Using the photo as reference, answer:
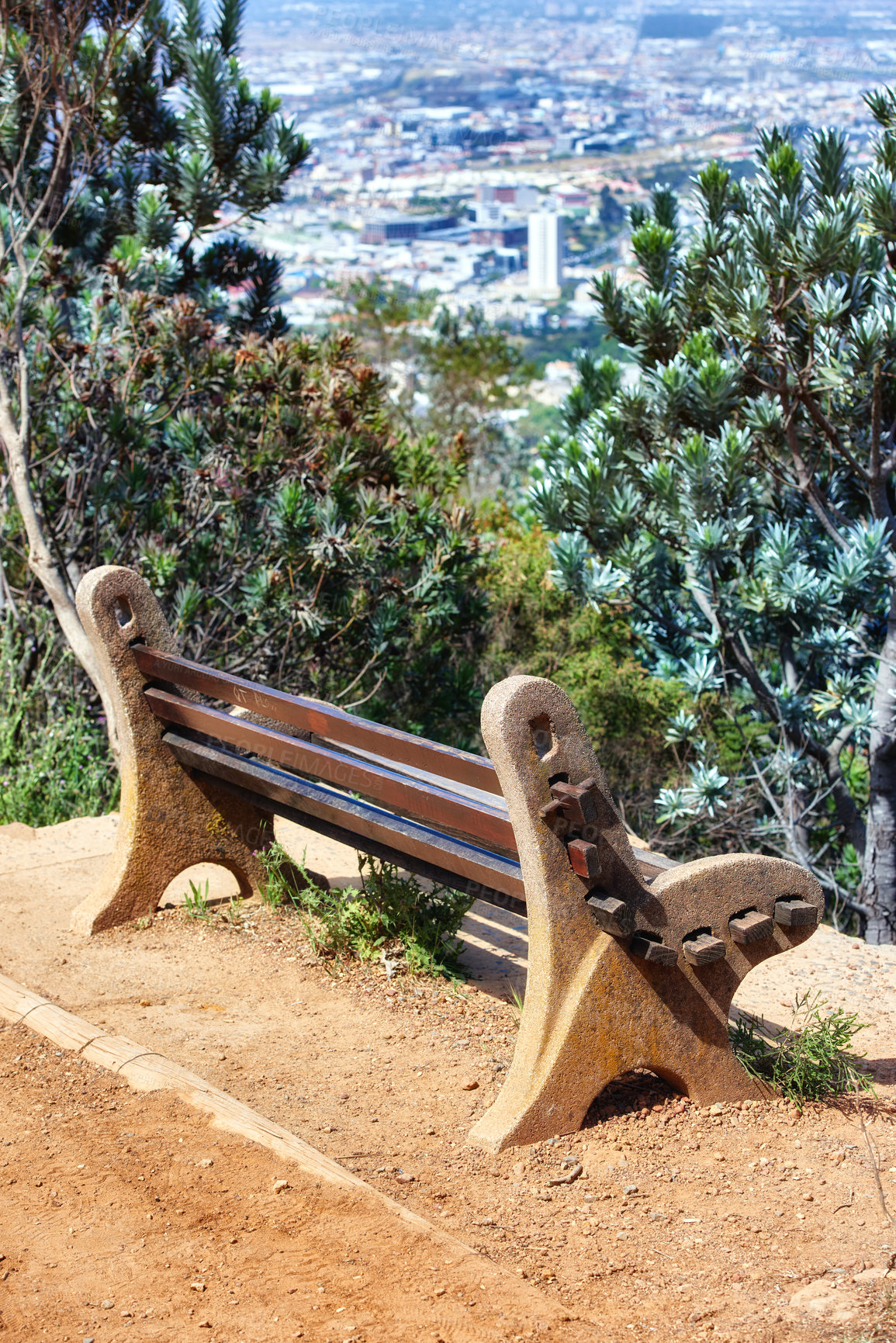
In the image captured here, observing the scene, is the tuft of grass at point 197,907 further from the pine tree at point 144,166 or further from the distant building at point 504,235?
the distant building at point 504,235

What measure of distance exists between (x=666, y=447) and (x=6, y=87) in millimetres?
4033

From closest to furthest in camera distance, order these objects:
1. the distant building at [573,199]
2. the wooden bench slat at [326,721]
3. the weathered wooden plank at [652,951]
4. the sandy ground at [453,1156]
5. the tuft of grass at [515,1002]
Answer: the sandy ground at [453,1156]
the weathered wooden plank at [652,951]
the wooden bench slat at [326,721]
the tuft of grass at [515,1002]
the distant building at [573,199]

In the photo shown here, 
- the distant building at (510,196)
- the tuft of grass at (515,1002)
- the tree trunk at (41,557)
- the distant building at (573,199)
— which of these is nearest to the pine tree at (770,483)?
the tree trunk at (41,557)

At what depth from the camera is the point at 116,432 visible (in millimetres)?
6625

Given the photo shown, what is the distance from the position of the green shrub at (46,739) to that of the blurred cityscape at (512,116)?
48.3 ft

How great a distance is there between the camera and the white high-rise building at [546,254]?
1379 inches

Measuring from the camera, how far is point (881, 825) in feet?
21.0

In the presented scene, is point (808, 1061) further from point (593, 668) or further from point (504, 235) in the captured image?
point (504, 235)

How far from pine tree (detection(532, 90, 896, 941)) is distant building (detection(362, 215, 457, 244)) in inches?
1487

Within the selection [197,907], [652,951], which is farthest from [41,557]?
[652,951]

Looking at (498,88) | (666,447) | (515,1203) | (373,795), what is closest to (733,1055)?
(515,1203)

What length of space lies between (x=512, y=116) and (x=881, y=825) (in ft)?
157

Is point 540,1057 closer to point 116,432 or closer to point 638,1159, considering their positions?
point 638,1159

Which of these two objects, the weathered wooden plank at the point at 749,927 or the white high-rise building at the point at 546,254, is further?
the white high-rise building at the point at 546,254
